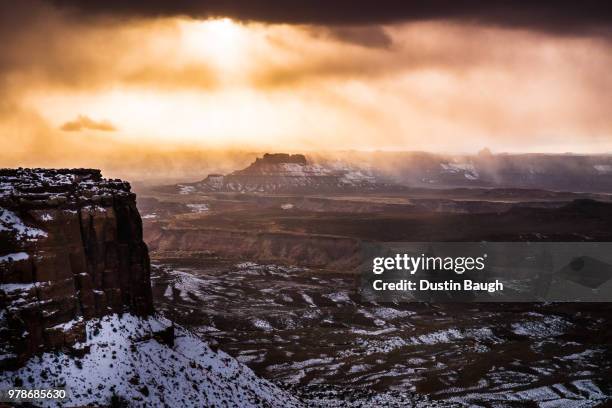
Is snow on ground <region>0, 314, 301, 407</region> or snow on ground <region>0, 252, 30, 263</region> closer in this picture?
snow on ground <region>0, 252, 30, 263</region>

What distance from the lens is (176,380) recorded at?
53.4m

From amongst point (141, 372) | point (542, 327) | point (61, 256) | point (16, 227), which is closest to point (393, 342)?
point (542, 327)

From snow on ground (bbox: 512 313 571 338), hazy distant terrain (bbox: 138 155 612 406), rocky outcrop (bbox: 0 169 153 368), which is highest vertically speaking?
rocky outcrop (bbox: 0 169 153 368)

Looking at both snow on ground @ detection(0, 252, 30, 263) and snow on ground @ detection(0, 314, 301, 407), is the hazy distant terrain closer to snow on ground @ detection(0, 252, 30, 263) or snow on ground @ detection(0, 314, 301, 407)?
snow on ground @ detection(0, 314, 301, 407)

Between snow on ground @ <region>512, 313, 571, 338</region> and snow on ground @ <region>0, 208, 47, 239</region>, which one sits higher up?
snow on ground @ <region>0, 208, 47, 239</region>

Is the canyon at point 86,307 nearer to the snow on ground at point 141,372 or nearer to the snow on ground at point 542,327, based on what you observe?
the snow on ground at point 141,372

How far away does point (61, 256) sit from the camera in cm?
4884

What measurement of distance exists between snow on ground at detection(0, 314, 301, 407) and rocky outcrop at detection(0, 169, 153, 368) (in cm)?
142

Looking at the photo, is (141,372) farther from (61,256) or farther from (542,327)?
(542,327)

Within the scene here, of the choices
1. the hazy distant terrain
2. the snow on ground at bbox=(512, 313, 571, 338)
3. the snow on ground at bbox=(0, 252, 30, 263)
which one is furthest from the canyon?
the snow on ground at bbox=(512, 313, 571, 338)

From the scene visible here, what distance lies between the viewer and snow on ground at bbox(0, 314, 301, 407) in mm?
45812

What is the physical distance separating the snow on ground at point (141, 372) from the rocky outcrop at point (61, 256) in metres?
1.42

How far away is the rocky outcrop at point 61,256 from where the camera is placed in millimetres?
45250

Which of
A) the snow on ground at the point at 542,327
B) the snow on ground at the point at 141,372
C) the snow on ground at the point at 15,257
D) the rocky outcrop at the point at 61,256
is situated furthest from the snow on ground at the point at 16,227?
the snow on ground at the point at 542,327
